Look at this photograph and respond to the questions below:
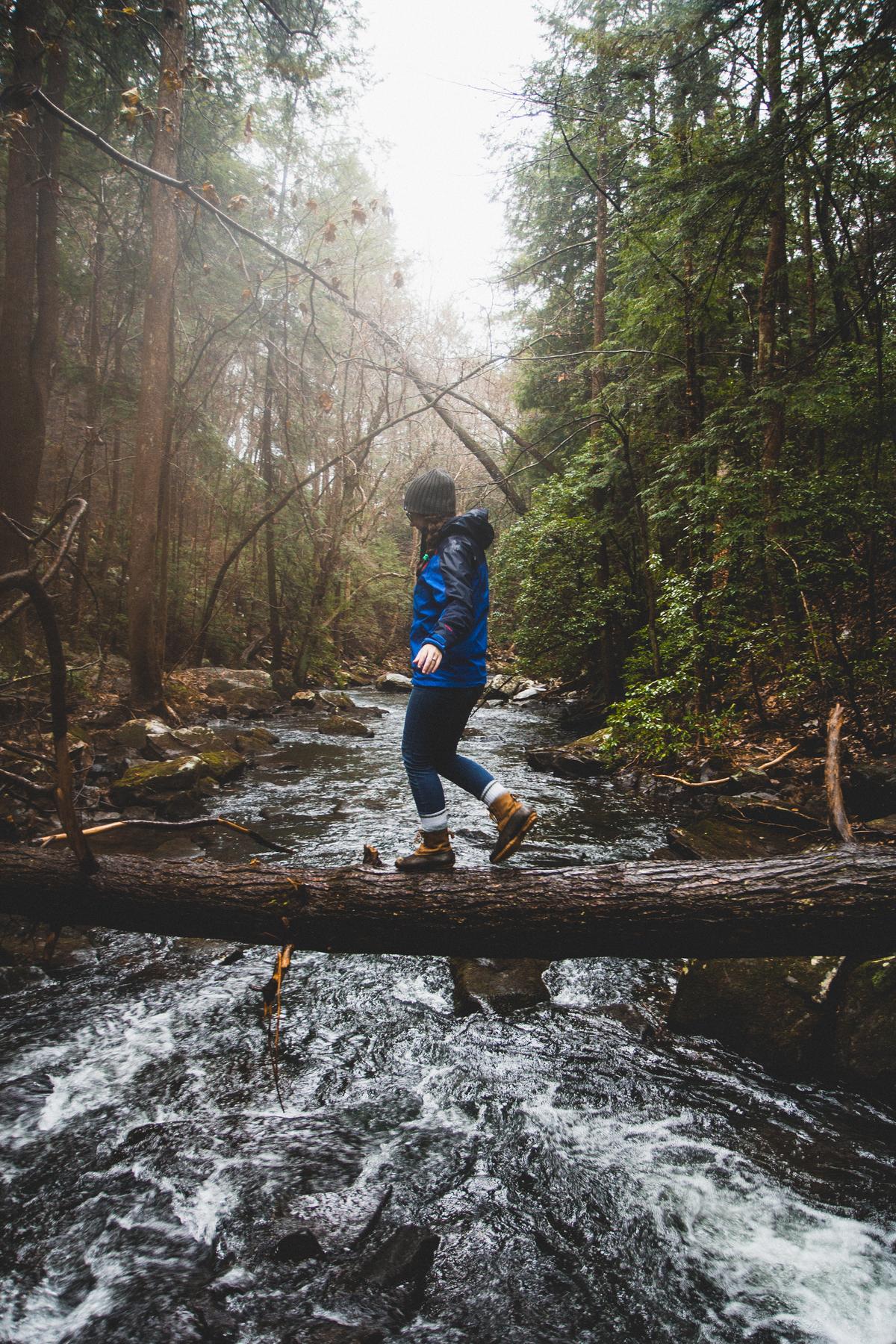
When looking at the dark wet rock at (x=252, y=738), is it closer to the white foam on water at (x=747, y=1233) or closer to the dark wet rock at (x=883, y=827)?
the white foam on water at (x=747, y=1233)

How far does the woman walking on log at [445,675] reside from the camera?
2.90m

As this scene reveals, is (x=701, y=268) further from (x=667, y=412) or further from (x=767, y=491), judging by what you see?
(x=767, y=491)

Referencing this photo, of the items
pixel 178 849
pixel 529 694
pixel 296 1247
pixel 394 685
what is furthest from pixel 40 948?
pixel 394 685

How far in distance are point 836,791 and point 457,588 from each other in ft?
7.23

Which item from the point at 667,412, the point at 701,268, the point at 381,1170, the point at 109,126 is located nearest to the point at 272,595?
the point at 109,126

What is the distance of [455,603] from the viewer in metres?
2.91

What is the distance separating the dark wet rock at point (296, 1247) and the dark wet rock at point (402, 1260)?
0.18 meters

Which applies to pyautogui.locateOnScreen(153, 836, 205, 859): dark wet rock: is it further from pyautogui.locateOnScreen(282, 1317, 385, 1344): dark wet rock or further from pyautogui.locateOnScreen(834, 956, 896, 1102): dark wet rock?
pyautogui.locateOnScreen(834, 956, 896, 1102): dark wet rock

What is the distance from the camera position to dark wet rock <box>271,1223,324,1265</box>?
6.80ft

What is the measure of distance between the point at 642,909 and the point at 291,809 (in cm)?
525

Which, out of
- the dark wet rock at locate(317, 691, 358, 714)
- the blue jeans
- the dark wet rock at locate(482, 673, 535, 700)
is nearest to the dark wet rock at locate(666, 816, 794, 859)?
the blue jeans

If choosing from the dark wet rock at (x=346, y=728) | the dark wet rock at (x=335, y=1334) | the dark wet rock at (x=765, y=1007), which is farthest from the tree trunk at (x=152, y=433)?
the dark wet rock at (x=335, y=1334)

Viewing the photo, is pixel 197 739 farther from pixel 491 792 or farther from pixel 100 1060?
pixel 491 792

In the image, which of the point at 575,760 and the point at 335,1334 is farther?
the point at 575,760
